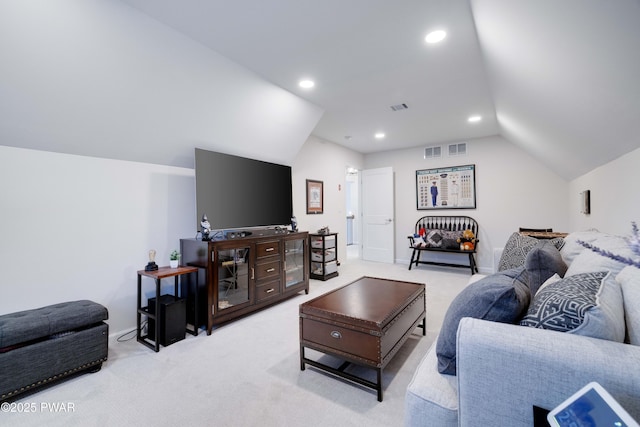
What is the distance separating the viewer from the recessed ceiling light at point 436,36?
7.32 ft

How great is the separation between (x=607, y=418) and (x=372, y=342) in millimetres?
1360

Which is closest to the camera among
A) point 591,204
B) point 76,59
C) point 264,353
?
point 76,59

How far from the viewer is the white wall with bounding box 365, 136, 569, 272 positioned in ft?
15.9

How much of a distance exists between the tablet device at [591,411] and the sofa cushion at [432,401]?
0.53m

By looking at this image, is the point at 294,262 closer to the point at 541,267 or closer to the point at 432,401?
the point at 541,267

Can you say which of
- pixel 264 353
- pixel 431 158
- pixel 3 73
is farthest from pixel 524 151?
pixel 3 73

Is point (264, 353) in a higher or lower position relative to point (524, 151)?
lower

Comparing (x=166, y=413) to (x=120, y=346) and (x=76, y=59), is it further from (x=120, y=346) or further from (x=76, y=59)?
(x=76, y=59)

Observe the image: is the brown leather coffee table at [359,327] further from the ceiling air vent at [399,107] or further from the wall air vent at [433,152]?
the wall air vent at [433,152]

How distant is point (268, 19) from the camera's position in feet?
6.75

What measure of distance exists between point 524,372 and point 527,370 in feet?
0.03

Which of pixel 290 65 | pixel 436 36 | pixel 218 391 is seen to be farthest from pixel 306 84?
pixel 218 391

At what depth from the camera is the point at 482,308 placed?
1.13 m

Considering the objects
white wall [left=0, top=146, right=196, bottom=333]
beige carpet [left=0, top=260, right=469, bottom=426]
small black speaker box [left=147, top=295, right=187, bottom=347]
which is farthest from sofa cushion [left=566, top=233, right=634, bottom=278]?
white wall [left=0, top=146, right=196, bottom=333]
